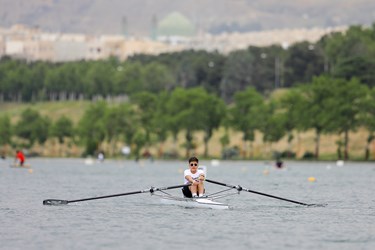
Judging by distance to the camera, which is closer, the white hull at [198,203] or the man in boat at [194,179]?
the white hull at [198,203]

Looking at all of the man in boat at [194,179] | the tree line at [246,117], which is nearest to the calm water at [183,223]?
the man in boat at [194,179]

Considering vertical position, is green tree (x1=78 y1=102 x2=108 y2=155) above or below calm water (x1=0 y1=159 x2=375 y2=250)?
above

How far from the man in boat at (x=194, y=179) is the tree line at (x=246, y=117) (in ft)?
318

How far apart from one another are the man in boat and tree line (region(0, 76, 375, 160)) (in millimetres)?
96811

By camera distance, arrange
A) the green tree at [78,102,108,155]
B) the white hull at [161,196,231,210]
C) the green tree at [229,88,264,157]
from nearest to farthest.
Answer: the white hull at [161,196,231,210], the green tree at [229,88,264,157], the green tree at [78,102,108,155]

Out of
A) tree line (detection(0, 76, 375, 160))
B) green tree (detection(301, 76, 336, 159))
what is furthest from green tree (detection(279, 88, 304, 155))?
green tree (detection(301, 76, 336, 159))

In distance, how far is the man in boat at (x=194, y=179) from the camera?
2228 inches

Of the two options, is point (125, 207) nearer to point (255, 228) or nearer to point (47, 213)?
point (47, 213)

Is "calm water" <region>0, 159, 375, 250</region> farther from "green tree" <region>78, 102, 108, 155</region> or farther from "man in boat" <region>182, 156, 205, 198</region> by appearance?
"green tree" <region>78, 102, 108, 155</region>

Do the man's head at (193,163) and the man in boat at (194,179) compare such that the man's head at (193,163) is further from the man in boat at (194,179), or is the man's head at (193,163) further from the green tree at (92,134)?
the green tree at (92,134)

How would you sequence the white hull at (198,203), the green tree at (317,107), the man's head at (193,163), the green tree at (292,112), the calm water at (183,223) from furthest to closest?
the green tree at (292,112), the green tree at (317,107), the man's head at (193,163), the white hull at (198,203), the calm water at (183,223)

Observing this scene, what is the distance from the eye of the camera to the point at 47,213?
2147 inches

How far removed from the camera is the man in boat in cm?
5659

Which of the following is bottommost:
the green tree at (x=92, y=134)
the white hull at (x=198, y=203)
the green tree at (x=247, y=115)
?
the white hull at (x=198, y=203)
